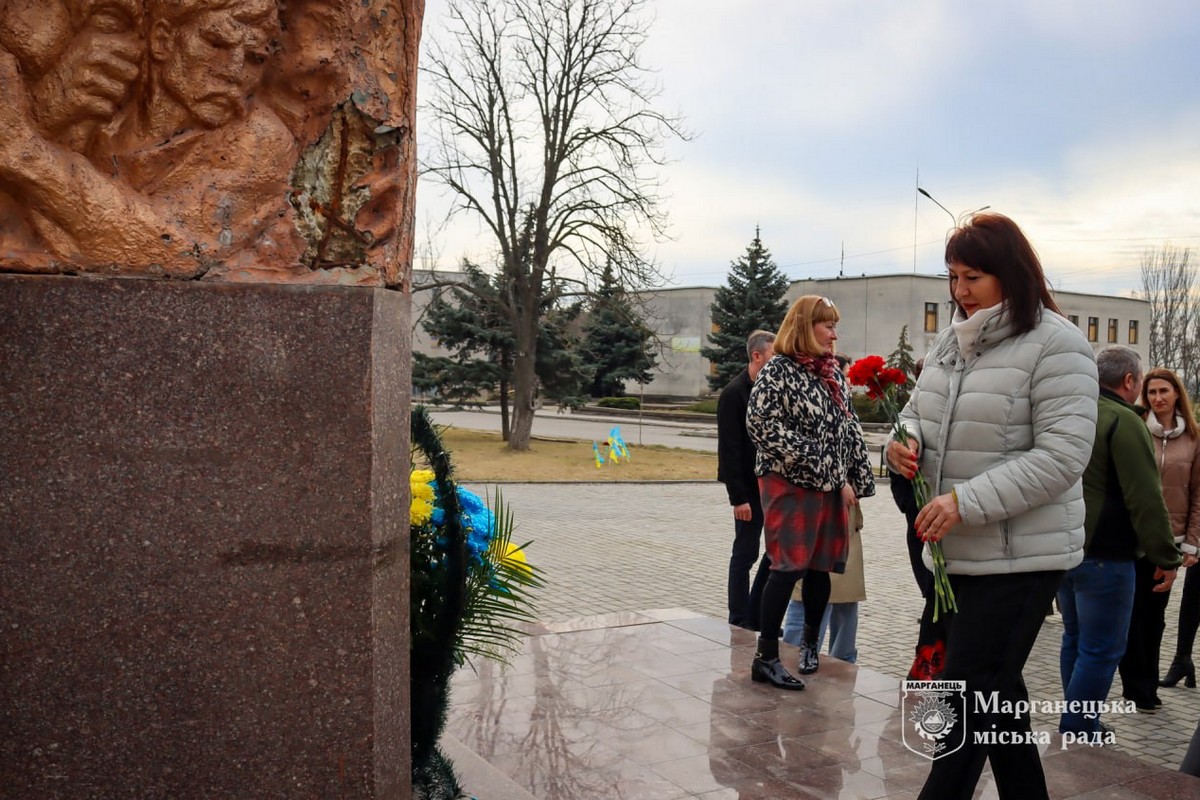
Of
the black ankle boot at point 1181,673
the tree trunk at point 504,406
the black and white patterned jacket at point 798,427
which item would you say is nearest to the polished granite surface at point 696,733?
the black and white patterned jacket at point 798,427

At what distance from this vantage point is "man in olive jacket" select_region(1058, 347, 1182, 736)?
5016mm

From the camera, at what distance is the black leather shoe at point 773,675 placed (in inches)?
211

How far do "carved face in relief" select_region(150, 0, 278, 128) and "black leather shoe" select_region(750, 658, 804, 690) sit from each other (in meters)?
3.81

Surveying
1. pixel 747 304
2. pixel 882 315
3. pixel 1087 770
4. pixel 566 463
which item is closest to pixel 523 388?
pixel 566 463

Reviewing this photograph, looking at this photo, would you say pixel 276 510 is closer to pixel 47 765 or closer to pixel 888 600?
pixel 47 765

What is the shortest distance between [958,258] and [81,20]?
2586 mm

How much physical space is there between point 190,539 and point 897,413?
7.67 ft

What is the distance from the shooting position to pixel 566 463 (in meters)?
24.2

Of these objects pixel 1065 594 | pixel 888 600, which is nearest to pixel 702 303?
pixel 888 600

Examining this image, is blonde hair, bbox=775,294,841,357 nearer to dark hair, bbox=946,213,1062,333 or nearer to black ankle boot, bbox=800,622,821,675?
black ankle boot, bbox=800,622,821,675

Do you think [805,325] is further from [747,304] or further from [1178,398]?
[747,304]

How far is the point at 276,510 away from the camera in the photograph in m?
2.74

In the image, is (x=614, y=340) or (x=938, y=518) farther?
(x=614, y=340)

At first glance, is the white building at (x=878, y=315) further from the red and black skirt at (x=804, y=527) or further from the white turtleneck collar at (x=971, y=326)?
the white turtleneck collar at (x=971, y=326)
